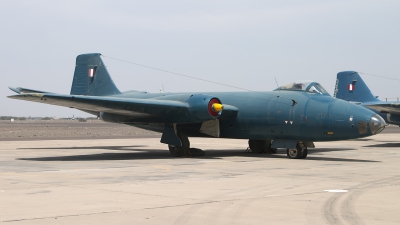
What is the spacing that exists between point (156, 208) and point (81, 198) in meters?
1.91

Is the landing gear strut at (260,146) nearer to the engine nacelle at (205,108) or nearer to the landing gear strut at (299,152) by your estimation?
the landing gear strut at (299,152)

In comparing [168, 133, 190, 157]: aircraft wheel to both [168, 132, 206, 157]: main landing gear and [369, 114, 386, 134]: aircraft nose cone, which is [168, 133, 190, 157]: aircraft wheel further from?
[369, 114, 386, 134]: aircraft nose cone

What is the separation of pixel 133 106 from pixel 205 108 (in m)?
2.94

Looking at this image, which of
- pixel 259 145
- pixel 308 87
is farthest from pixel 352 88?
pixel 308 87

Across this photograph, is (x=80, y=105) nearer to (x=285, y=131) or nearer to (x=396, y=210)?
(x=285, y=131)

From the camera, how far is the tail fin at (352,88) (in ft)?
131

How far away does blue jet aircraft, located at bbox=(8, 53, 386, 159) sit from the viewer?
2028 cm

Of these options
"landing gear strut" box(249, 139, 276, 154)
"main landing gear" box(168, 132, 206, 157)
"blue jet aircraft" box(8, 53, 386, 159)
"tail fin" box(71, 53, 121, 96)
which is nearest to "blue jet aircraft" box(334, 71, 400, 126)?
"landing gear strut" box(249, 139, 276, 154)

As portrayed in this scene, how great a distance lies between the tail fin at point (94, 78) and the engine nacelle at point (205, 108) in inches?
309

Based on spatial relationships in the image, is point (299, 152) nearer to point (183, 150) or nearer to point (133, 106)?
point (183, 150)

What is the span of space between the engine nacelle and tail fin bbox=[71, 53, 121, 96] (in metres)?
7.84

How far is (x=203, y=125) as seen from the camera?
77.8 ft

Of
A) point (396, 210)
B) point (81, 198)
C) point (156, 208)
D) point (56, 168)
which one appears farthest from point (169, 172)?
point (396, 210)

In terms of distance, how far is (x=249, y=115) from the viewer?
22.6m
